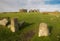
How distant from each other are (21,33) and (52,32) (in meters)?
4.36

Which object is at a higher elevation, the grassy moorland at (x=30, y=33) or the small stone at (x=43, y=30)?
the small stone at (x=43, y=30)

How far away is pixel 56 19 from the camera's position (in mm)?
34906

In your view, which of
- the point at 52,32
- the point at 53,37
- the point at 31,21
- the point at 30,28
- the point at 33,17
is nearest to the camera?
the point at 53,37

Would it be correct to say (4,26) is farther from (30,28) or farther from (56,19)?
(56,19)

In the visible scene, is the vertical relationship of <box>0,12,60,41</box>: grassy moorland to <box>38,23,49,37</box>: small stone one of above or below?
below

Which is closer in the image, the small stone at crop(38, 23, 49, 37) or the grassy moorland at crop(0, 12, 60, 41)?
the grassy moorland at crop(0, 12, 60, 41)

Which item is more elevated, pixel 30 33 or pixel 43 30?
pixel 43 30

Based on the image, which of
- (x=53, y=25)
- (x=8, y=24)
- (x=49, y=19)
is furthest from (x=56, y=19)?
(x=8, y=24)

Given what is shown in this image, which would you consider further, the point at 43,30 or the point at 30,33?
the point at 30,33

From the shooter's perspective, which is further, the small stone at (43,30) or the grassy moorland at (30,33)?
the small stone at (43,30)

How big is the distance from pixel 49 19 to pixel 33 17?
3.48m

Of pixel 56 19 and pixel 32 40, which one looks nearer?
pixel 32 40

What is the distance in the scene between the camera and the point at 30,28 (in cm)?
3097

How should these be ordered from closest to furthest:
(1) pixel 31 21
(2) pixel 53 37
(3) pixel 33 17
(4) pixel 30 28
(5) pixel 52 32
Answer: (2) pixel 53 37 → (5) pixel 52 32 → (4) pixel 30 28 → (1) pixel 31 21 → (3) pixel 33 17
